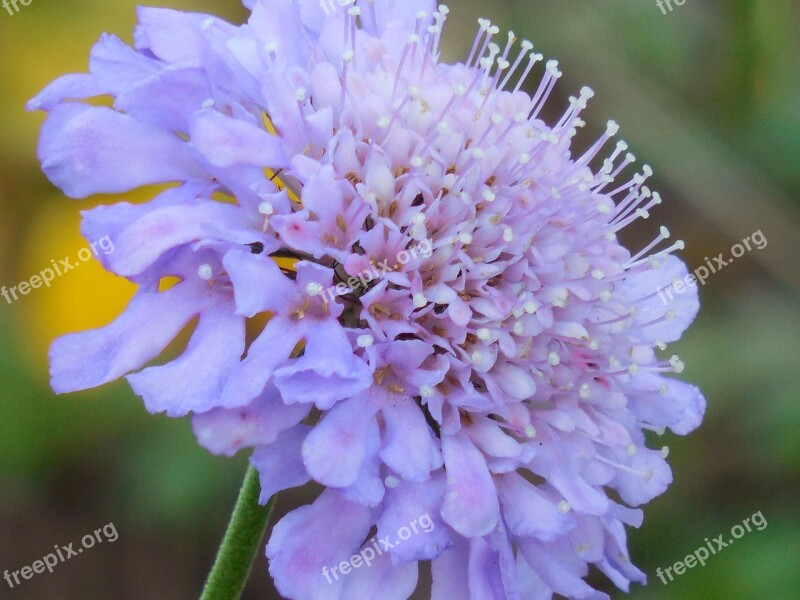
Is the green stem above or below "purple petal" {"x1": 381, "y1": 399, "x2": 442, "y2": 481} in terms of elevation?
below

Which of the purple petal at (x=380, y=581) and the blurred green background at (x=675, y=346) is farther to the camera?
the blurred green background at (x=675, y=346)

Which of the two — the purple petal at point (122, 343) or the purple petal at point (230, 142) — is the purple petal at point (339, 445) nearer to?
the purple petal at point (122, 343)

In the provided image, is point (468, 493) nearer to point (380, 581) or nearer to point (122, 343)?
point (380, 581)

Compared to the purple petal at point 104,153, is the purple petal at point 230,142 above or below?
above

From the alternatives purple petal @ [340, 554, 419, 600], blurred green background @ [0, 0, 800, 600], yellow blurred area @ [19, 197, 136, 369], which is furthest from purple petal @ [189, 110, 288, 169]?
yellow blurred area @ [19, 197, 136, 369]

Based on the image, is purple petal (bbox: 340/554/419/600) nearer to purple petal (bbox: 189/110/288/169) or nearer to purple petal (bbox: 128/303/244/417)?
purple petal (bbox: 128/303/244/417)

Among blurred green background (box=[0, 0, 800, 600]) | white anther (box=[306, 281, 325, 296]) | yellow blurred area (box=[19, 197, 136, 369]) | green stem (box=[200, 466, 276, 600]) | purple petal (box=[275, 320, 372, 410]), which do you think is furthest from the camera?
yellow blurred area (box=[19, 197, 136, 369])

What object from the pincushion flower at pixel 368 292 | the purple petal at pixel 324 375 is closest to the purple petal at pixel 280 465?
the pincushion flower at pixel 368 292
